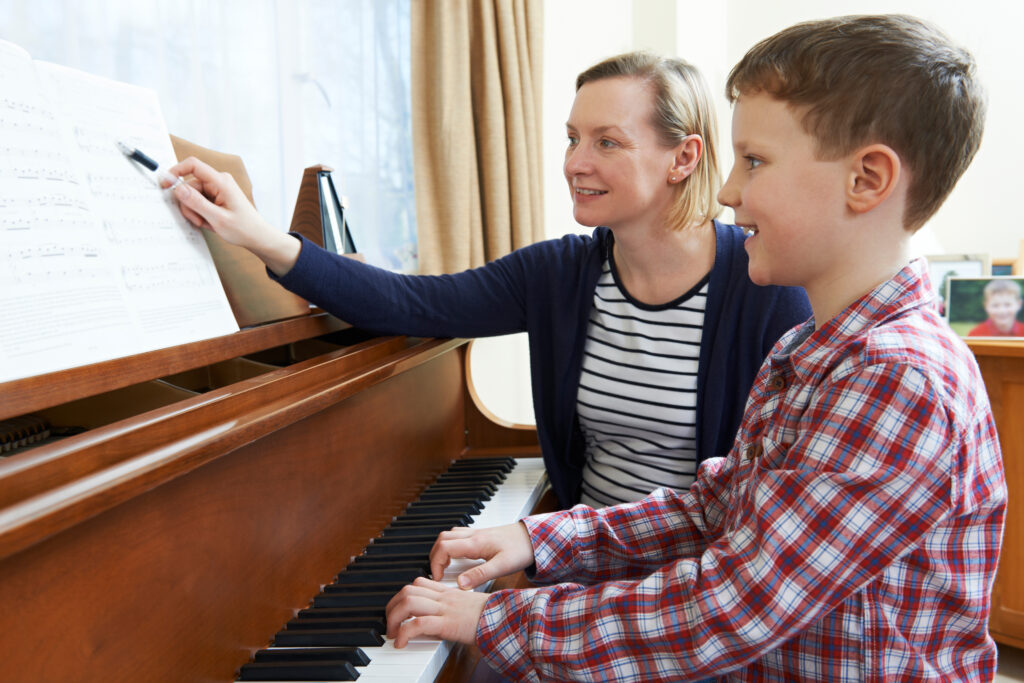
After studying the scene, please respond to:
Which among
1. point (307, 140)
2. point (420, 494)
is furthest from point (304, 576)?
point (307, 140)

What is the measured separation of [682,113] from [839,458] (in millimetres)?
876

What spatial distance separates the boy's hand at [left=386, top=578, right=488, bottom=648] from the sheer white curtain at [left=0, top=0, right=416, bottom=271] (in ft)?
4.78

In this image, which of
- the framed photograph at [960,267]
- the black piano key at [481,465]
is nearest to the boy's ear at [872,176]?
the black piano key at [481,465]

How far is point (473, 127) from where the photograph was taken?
272 centimetres

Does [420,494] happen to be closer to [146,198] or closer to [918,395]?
[146,198]

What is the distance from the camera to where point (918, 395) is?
0.71 metres

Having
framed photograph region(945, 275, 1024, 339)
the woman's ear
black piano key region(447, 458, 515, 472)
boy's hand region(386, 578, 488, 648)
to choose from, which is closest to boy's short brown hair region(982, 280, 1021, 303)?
framed photograph region(945, 275, 1024, 339)

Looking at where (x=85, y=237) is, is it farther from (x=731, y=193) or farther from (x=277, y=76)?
(x=277, y=76)

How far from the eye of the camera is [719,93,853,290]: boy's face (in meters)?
0.83

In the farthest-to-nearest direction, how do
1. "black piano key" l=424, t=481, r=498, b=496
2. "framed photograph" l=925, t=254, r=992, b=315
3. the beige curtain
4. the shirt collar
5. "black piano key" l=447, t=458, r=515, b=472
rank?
the beige curtain < "framed photograph" l=925, t=254, r=992, b=315 < "black piano key" l=447, t=458, r=515, b=472 < "black piano key" l=424, t=481, r=498, b=496 < the shirt collar

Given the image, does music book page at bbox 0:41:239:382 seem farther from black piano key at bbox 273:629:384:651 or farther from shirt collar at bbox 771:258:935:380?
shirt collar at bbox 771:258:935:380

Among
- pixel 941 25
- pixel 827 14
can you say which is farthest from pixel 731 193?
pixel 827 14

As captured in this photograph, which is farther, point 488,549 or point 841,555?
point 488,549

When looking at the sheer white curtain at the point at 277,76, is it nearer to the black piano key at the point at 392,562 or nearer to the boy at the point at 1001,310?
the black piano key at the point at 392,562
